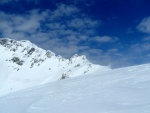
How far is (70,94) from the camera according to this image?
938 centimetres

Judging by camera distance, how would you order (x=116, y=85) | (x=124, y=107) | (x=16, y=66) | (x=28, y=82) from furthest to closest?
(x=16, y=66) → (x=28, y=82) → (x=116, y=85) → (x=124, y=107)

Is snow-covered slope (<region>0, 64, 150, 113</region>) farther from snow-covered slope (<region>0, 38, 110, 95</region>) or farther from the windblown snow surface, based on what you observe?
snow-covered slope (<region>0, 38, 110, 95</region>)

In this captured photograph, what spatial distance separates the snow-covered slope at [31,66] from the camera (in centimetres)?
14462

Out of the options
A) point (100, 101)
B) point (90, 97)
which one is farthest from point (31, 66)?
point (100, 101)

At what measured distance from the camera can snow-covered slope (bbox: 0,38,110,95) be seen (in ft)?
474

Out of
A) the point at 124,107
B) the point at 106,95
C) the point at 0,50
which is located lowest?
the point at 124,107

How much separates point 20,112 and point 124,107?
8.85 ft

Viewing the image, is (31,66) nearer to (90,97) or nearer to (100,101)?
(90,97)

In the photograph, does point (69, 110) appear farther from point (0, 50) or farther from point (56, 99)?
point (0, 50)

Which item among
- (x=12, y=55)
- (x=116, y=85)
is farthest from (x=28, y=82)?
(x=116, y=85)

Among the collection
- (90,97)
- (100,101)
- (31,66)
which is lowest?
(100,101)

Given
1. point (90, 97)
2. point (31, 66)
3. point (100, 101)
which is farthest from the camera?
point (31, 66)

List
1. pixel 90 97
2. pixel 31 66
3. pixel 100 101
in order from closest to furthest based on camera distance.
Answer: pixel 100 101 < pixel 90 97 < pixel 31 66

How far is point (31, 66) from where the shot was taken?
17375cm
